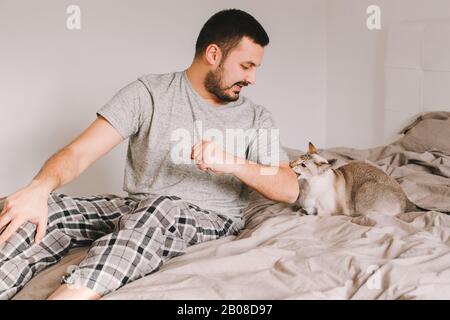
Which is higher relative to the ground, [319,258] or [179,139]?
[179,139]

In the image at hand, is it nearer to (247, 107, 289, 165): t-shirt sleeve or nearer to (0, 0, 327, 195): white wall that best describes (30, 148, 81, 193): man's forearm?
(247, 107, 289, 165): t-shirt sleeve

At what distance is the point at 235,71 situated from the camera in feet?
5.27

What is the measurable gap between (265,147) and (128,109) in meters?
0.39

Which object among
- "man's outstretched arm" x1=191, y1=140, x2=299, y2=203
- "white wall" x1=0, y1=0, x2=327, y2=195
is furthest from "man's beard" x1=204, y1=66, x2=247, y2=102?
"white wall" x1=0, y1=0, x2=327, y2=195

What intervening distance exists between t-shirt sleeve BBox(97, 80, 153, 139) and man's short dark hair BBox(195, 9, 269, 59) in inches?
9.2

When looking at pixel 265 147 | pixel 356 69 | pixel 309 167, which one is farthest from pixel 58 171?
pixel 356 69

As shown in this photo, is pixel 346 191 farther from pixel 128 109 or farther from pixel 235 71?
pixel 128 109

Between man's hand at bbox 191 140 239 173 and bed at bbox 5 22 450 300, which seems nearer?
bed at bbox 5 22 450 300

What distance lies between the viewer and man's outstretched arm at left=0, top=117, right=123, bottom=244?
1146 millimetres

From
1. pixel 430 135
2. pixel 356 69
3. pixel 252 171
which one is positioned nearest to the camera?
pixel 252 171

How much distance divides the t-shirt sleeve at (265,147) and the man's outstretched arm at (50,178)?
373 millimetres

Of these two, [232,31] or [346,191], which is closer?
[232,31]

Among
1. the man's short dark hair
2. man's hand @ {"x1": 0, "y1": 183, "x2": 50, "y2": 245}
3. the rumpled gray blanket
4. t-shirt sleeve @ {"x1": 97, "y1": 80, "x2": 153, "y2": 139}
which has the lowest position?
the rumpled gray blanket

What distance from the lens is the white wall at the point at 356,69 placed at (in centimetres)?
286
